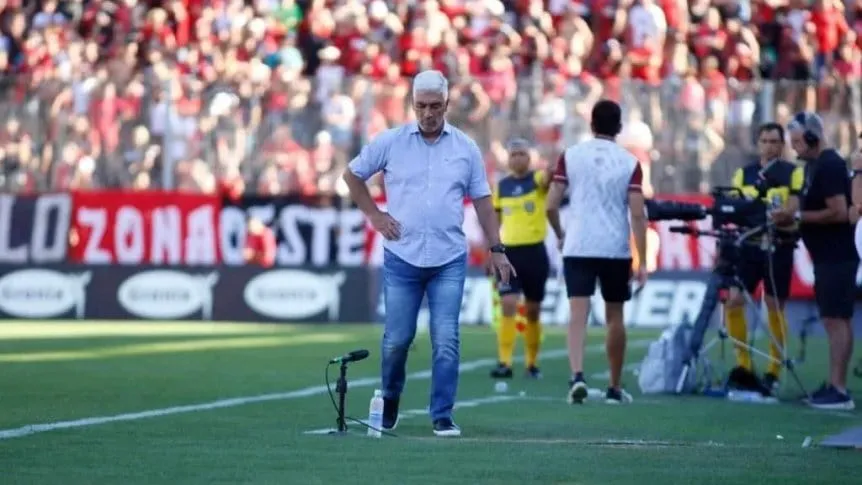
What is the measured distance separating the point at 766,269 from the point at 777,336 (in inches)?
25.3

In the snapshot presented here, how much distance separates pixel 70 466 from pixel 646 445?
11.2ft

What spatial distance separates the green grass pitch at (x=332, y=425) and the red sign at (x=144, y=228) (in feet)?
22.5

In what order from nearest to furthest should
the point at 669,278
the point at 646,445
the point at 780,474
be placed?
the point at 780,474 → the point at 646,445 → the point at 669,278

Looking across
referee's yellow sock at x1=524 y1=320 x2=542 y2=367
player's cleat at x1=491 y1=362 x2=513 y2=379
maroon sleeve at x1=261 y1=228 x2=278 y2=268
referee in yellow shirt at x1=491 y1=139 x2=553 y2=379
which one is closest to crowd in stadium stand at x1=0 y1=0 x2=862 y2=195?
maroon sleeve at x1=261 y1=228 x2=278 y2=268

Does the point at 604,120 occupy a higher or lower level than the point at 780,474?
higher

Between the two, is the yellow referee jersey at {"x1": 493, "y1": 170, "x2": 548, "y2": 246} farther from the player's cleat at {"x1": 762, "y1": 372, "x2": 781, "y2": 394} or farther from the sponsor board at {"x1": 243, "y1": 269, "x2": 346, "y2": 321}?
the sponsor board at {"x1": 243, "y1": 269, "x2": 346, "y2": 321}

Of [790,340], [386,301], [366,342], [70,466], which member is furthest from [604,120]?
[790,340]

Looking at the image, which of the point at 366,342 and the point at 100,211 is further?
the point at 100,211

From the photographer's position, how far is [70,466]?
10.4 metres

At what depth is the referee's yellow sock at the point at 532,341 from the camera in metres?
19.7

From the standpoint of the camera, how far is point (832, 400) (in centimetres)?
1608

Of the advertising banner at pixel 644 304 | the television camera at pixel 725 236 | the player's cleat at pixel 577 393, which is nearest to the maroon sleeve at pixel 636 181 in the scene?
the television camera at pixel 725 236

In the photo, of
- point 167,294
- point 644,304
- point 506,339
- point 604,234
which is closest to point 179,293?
point 167,294

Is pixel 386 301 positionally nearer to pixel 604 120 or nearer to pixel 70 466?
pixel 70 466
